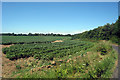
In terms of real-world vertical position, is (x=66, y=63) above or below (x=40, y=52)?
below

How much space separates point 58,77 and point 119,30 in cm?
1819

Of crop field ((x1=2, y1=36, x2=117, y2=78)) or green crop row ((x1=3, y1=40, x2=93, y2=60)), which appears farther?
green crop row ((x1=3, y1=40, x2=93, y2=60))

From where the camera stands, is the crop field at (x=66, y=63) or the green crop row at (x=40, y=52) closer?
the crop field at (x=66, y=63)

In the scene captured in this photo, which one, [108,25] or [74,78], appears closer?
[74,78]

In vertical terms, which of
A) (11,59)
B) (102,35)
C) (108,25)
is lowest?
(11,59)

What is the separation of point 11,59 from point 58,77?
23.6 feet

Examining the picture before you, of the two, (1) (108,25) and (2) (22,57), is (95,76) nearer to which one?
(2) (22,57)

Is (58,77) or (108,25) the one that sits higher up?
(108,25)

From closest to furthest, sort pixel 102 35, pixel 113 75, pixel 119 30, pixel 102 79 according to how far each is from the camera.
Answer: pixel 102 79 < pixel 113 75 < pixel 119 30 < pixel 102 35

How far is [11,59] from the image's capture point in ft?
27.6

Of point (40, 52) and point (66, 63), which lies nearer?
point (66, 63)

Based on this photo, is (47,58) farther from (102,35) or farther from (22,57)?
(102,35)

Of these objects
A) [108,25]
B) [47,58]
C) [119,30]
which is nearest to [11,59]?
[47,58]

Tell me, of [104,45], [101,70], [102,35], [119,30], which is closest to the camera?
[101,70]
